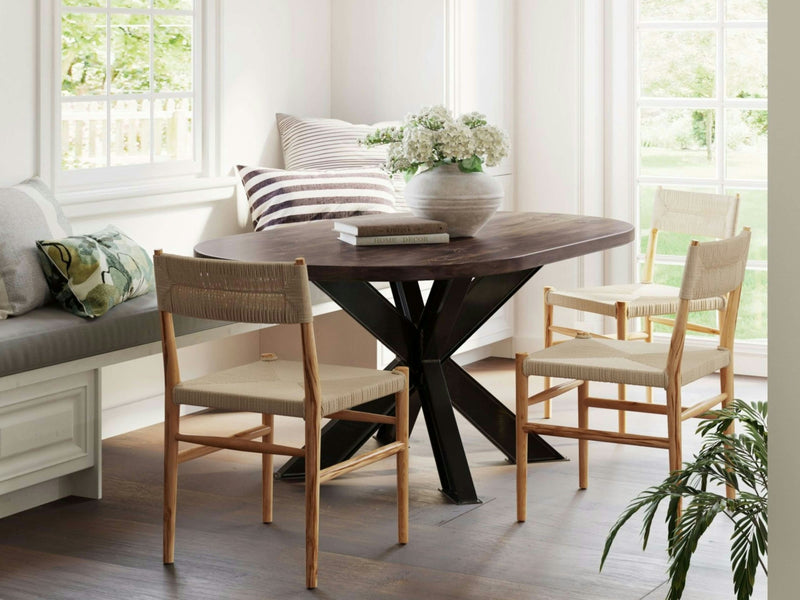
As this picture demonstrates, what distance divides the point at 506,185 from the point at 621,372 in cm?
249

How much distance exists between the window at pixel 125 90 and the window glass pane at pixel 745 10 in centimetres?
236

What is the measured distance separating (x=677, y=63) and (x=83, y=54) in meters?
2.70

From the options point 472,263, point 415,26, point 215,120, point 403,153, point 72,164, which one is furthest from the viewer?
point 415,26

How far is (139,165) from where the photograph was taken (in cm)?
465

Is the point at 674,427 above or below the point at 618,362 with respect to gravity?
below

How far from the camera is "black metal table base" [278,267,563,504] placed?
12.1ft

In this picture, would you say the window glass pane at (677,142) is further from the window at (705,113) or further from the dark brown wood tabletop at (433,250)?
the dark brown wood tabletop at (433,250)

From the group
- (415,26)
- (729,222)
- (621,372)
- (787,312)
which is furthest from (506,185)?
(787,312)

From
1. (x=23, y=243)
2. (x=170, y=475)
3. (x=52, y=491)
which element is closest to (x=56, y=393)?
(x=52, y=491)

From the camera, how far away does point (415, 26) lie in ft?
17.8

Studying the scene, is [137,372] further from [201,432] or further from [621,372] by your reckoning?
[621,372]

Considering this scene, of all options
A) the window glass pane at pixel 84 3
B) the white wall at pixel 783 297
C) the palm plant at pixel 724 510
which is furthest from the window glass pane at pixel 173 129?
the white wall at pixel 783 297

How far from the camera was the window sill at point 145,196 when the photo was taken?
167 inches

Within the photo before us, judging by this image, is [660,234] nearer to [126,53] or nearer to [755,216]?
[755,216]
